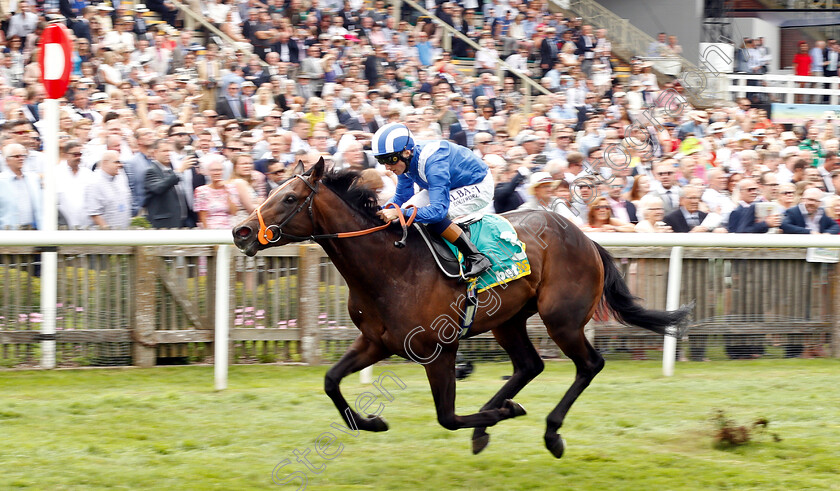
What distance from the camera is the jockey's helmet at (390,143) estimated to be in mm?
4324

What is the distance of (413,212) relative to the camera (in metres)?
4.45

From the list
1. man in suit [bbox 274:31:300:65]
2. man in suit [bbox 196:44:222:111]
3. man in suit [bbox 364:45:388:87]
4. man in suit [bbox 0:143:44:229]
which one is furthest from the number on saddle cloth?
man in suit [bbox 274:31:300:65]

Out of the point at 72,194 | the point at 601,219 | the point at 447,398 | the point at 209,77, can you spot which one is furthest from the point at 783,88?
the point at 447,398

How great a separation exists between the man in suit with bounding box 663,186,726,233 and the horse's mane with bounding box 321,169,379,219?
152 inches

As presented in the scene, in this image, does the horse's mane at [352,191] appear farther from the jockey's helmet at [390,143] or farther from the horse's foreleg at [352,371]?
the horse's foreleg at [352,371]

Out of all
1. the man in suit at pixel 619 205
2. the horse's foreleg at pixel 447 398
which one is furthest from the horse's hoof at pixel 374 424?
the man in suit at pixel 619 205

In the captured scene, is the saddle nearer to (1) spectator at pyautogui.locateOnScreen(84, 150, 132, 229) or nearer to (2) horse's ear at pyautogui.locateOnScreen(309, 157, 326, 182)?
(2) horse's ear at pyautogui.locateOnScreen(309, 157, 326, 182)

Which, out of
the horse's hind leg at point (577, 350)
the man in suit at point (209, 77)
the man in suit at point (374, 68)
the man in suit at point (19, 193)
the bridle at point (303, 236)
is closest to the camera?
the bridle at point (303, 236)

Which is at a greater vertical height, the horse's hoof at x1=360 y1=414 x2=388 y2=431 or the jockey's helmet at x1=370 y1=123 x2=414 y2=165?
the jockey's helmet at x1=370 y1=123 x2=414 y2=165

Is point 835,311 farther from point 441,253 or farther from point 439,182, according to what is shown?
point 439,182

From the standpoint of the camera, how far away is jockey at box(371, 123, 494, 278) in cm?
437

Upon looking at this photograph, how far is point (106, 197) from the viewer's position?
273 inches

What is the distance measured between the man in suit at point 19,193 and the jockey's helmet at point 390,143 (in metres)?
3.40

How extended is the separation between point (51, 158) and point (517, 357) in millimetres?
3350
